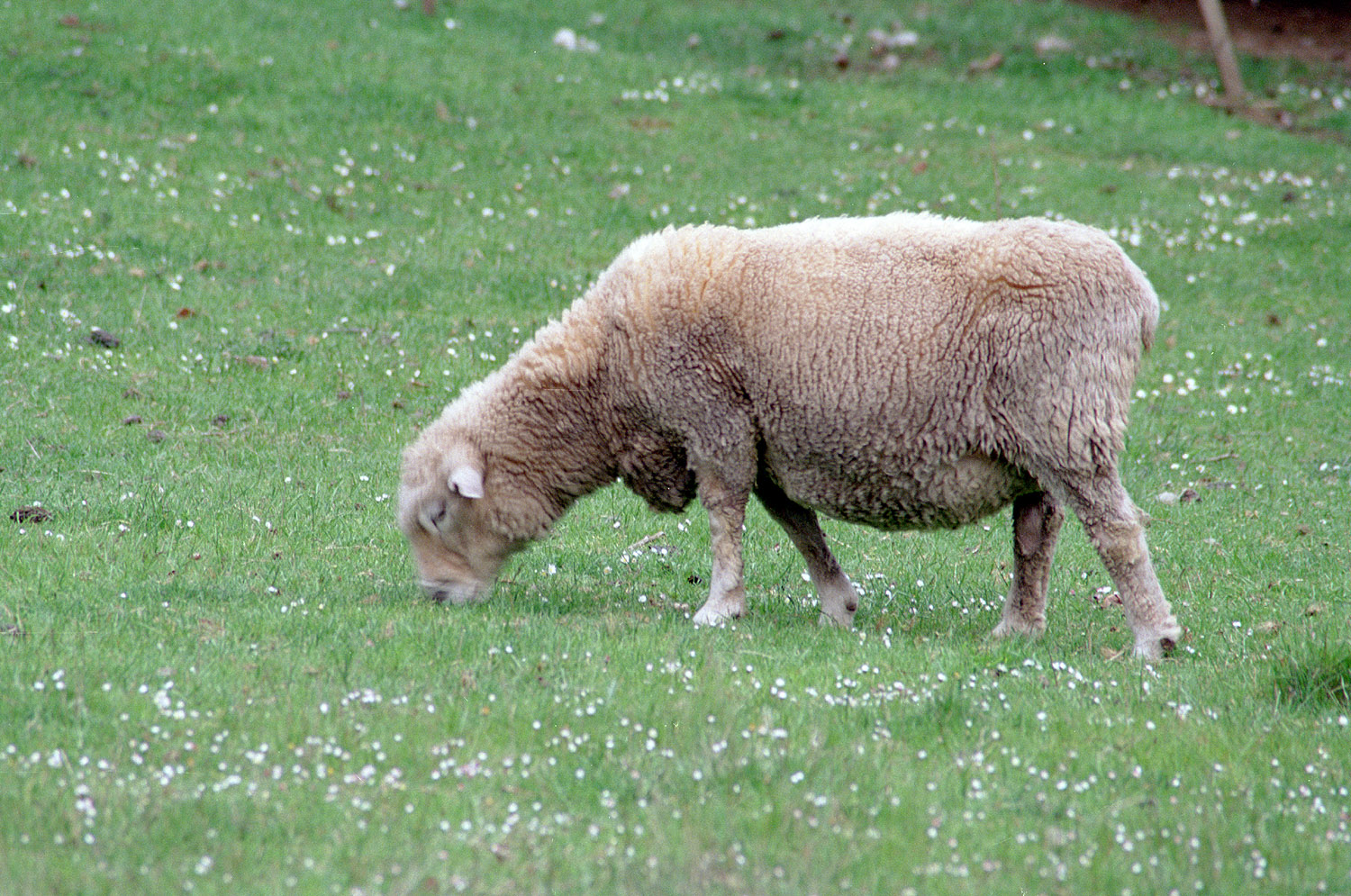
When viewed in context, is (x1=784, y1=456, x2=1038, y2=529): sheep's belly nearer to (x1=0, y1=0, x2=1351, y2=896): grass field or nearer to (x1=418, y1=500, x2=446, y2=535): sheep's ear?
(x1=0, y1=0, x2=1351, y2=896): grass field

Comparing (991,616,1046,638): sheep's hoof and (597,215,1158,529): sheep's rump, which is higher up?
(597,215,1158,529): sheep's rump

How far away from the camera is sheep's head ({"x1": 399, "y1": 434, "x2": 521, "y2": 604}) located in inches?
258

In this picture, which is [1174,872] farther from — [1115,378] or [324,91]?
[324,91]

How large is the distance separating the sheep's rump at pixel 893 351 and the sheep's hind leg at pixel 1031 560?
1.00 ft

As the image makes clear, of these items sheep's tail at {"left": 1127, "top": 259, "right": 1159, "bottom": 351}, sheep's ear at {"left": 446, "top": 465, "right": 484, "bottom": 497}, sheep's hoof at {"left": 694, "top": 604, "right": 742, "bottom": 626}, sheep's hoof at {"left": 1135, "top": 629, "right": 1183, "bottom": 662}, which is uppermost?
sheep's tail at {"left": 1127, "top": 259, "right": 1159, "bottom": 351}

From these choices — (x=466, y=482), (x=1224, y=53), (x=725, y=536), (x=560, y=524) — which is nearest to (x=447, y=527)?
(x=466, y=482)

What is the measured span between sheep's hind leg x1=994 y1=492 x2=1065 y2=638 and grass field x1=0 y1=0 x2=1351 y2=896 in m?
0.19

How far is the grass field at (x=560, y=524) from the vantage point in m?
3.94

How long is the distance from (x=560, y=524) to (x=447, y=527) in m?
1.45

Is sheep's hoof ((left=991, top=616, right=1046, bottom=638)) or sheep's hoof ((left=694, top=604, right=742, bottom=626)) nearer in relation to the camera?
sheep's hoof ((left=694, top=604, right=742, bottom=626))

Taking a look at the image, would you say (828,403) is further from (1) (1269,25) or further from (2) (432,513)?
(1) (1269,25)

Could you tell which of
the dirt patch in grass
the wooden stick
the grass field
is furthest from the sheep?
the dirt patch in grass

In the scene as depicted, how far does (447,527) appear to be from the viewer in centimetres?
658

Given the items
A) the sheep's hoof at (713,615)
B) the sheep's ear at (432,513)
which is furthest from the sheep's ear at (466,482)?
the sheep's hoof at (713,615)
